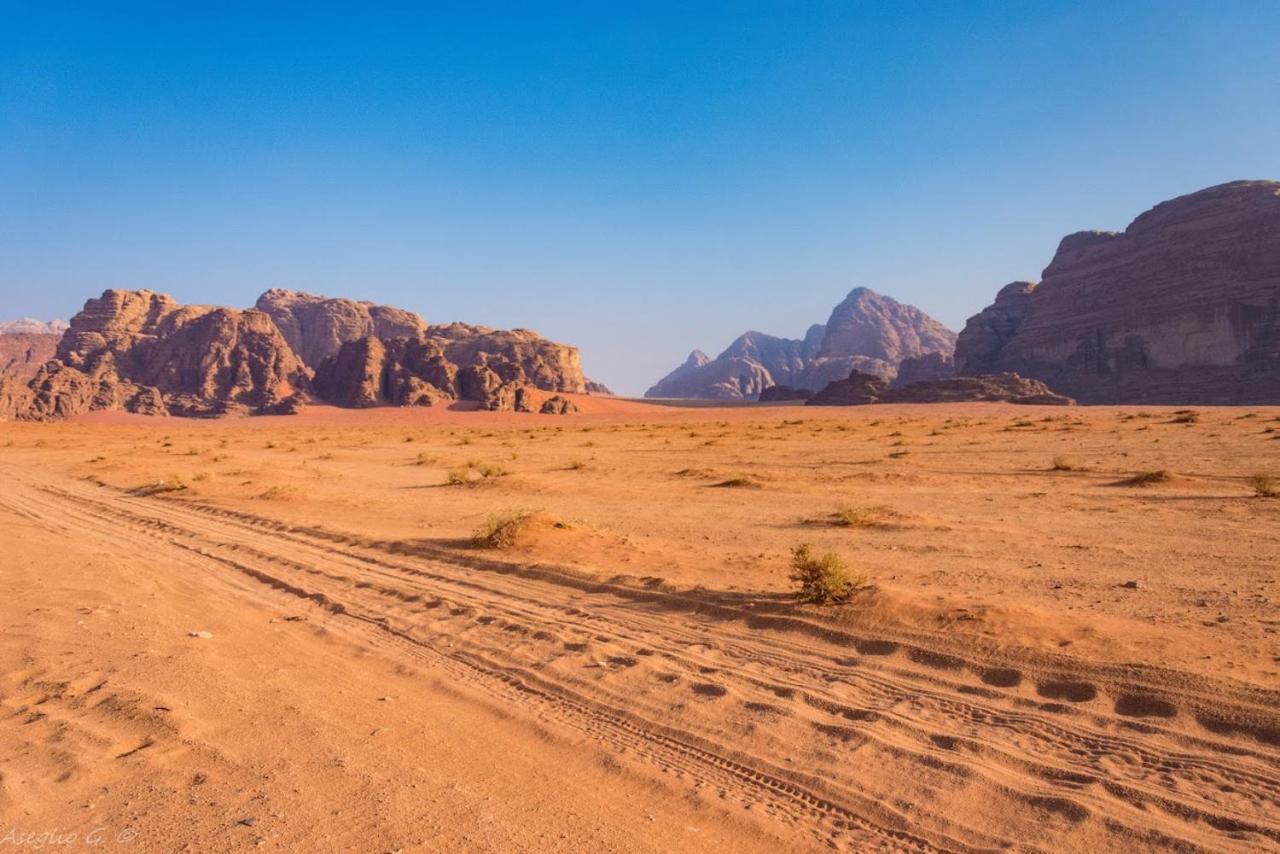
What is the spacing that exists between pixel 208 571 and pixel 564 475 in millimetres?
13159

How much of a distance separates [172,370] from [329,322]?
54.0 m

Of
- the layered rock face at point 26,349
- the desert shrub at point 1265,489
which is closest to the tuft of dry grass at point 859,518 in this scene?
the desert shrub at point 1265,489

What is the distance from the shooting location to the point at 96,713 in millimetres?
4762

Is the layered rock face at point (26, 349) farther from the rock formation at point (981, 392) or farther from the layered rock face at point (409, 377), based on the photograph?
the rock formation at point (981, 392)

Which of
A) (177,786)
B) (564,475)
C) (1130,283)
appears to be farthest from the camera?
(1130,283)

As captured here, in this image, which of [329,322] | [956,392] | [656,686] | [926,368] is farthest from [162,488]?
[926,368]

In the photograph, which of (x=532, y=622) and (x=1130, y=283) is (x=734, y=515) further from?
(x=1130, y=283)

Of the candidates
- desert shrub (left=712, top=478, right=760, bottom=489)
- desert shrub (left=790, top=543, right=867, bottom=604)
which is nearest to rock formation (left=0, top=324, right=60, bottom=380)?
desert shrub (left=712, top=478, right=760, bottom=489)

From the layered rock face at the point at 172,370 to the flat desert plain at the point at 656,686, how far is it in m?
87.0

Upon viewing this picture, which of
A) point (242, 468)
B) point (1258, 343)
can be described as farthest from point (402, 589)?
point (1258, 343)

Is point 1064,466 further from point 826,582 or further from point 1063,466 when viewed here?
point 826,582

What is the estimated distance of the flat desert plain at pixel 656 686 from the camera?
3.67 metres

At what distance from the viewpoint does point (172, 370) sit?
9550 cm

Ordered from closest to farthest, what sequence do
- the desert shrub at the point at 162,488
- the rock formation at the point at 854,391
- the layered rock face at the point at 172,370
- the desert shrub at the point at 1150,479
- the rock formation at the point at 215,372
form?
the desert shrub at the point at 1150,479 → the desert shrub at the point at 162,488 → the layered rock face at the point at 172,370 → the rock formation at the point at 215,372 → the rock formation at the point at 854,391
